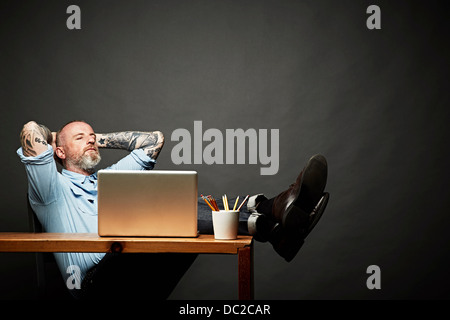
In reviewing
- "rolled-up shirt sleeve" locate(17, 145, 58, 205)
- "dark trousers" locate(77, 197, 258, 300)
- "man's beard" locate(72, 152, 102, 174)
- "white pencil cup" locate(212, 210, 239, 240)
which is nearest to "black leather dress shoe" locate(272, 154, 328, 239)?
"dark trousers" locate(77, 197, 258, 300)

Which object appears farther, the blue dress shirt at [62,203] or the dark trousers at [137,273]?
the blue dress shirt at [62,203]

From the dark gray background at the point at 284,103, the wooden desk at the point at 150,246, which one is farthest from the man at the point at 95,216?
the dark gray background at the point at 284,103

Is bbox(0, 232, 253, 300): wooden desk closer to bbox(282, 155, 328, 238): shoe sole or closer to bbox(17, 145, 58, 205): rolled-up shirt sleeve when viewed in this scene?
bbox(282, 155, 328, 238): shoe sole

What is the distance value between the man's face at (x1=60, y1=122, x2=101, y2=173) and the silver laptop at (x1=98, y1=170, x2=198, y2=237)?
115 cm

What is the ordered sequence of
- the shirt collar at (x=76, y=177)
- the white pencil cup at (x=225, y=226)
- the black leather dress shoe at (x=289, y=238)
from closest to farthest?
the white pencil cup at (x=225, y=226)
the black leather dress shoe at (x=289, y=238)
the shirt collar at (x=76, y=177)

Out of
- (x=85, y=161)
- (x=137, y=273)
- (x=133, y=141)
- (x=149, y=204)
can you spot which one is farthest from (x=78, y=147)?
(x=149, y=204)

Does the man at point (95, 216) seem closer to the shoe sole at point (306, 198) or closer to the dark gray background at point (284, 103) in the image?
the shoe sole at point (306, 198)

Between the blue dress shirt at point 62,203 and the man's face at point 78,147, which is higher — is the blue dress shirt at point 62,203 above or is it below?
below

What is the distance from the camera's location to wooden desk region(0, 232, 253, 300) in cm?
149

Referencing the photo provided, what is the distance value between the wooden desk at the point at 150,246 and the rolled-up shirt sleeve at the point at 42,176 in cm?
58

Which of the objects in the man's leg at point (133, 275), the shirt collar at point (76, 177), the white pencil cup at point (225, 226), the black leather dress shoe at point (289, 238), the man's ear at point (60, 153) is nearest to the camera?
the white pencil cup at point (225, 226)

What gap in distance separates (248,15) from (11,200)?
1.91m

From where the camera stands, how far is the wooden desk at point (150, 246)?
4.88 feet
